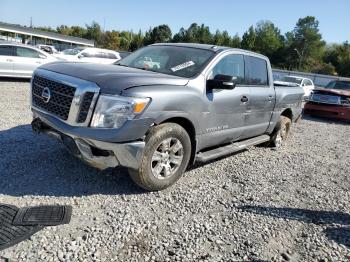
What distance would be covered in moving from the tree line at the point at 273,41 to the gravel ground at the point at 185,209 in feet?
234

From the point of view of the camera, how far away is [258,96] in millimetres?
6137

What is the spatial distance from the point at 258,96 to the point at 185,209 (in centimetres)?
272

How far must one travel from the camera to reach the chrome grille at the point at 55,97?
4.20 m

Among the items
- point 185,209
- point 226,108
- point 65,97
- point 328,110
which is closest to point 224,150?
point 226,108

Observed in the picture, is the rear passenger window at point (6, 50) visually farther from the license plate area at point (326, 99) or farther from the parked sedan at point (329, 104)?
the license plate area at point (326, 99)

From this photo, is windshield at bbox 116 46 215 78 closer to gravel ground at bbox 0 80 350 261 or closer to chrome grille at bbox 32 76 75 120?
chrome grille at bbox 32 76 75 120

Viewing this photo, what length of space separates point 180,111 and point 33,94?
2.04 m

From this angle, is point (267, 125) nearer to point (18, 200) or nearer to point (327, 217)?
point (327, 217)

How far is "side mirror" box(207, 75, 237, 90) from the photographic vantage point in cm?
481

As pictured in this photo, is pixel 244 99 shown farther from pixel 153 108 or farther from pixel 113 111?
pixel 113 111

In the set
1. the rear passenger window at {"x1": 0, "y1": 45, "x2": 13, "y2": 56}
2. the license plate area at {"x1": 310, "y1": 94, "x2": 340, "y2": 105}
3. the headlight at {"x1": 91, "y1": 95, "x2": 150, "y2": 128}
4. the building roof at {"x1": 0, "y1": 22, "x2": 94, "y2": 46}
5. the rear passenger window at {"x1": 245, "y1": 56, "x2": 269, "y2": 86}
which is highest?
the building roof at {"x1": 0, "y1": 22, "x2": 94, "y2": 46}

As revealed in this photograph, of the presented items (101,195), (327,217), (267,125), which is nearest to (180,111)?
(101,195)

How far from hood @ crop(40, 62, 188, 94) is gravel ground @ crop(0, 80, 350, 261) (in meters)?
1.33

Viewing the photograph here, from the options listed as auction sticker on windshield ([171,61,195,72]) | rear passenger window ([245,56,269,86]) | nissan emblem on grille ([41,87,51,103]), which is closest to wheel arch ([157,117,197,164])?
auction sticker on windshield ([171,61,195,72])
